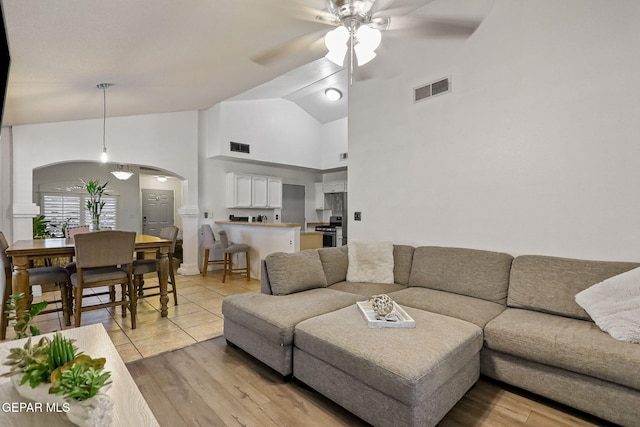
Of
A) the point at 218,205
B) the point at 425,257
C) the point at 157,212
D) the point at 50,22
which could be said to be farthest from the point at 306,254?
the point at 157,212

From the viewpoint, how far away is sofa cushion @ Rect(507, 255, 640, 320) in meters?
2.08

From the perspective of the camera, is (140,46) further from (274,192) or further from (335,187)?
(335,187)

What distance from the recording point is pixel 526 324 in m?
1.96

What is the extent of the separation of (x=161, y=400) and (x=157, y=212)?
804cm

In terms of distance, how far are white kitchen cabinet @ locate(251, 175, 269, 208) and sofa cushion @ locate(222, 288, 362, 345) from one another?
4.28 m

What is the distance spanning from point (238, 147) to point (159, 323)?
375cm

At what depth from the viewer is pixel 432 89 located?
3250 millimetres

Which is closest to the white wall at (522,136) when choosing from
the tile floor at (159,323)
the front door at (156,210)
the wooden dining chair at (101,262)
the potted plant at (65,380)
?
the tile floor at (159,323)

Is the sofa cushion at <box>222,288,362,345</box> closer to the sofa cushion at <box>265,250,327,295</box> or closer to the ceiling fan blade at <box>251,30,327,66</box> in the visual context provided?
the sofa cushion at <box>265,250,327,295</box>

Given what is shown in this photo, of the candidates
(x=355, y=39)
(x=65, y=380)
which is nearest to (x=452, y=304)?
(x=355, y=39)

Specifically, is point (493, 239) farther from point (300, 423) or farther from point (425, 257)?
point (300, 423)

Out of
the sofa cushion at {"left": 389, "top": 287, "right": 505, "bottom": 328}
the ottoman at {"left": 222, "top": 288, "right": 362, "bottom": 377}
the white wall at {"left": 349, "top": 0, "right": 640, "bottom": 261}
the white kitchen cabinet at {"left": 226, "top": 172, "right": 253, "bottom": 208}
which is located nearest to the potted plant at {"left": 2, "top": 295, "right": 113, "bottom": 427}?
the ottoman at {"left": 222, "top": 288, "right": 362, "bottom": 377}

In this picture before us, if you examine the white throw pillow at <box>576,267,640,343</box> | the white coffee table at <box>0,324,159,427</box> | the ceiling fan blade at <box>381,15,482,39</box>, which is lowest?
the white coffee table at <box>0,324,159,427</box>

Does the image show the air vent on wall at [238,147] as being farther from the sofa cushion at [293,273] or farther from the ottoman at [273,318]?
the ottoman at [273,318]
